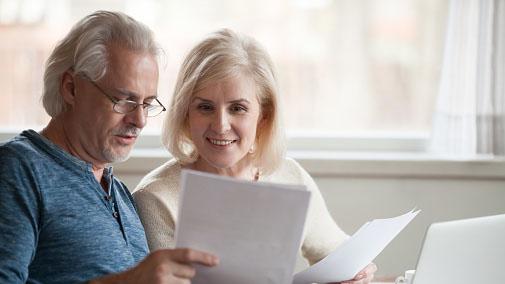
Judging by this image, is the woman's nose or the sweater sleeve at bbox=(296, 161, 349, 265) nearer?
the woman's nose

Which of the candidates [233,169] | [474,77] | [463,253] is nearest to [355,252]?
[463,253]

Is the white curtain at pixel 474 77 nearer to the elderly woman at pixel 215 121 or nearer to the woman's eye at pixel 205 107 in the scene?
the elderly woman at pixel 215 121

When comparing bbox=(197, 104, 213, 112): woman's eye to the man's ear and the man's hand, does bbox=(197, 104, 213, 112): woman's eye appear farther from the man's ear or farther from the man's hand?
the man's hand

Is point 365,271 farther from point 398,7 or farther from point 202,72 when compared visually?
point 398,7

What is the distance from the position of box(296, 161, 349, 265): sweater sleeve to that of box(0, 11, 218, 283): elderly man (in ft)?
2.18

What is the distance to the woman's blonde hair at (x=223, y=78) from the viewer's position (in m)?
2.26

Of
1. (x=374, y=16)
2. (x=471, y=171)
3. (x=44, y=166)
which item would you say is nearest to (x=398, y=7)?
(x=374, y=16)

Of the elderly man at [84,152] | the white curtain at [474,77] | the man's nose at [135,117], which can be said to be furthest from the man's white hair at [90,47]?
the white curtain at [474,77]

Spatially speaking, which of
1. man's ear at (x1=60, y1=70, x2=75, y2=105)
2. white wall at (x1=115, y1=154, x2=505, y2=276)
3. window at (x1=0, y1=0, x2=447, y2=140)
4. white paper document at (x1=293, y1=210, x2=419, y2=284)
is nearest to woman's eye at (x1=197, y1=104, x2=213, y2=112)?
man's ear at (x1=60, y1=70, x2=75, y2=105)

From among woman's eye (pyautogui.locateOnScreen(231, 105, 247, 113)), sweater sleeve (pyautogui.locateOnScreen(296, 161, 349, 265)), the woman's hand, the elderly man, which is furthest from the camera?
sweater sleeve (pyautogui.locateOnScreen(296, 161, 349, 265))

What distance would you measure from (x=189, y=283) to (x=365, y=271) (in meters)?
0.72

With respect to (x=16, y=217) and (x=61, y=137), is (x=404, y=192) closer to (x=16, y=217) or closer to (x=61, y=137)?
(x=61, y=137)

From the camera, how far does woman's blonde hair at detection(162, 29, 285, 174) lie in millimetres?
2260

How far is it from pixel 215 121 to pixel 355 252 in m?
0.53
